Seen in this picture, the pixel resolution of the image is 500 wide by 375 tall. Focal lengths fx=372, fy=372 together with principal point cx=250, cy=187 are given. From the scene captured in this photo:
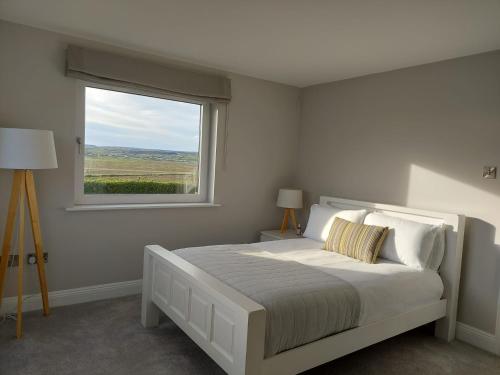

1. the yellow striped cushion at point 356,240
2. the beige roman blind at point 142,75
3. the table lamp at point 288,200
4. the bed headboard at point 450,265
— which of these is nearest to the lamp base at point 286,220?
the table lamp at point 288,200

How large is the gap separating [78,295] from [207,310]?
1.65m

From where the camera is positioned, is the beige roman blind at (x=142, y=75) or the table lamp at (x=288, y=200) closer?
the beige roman blind at (x=142, y=75)

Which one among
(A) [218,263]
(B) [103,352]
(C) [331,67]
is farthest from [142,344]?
(C) [331,67]

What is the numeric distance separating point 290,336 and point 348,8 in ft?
6.31

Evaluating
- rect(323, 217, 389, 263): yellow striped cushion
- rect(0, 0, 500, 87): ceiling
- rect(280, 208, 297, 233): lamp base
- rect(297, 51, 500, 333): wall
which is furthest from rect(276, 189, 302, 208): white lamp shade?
rect(0, 0, 500, 87): ceiling

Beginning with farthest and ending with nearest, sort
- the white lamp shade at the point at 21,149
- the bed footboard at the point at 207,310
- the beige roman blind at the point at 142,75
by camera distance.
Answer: the beige roman blind at the point at 142,75 → the white lamp shade at the point at 21,149 → the bed footboard at the point at 207,310

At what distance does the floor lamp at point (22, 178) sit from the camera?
254cm

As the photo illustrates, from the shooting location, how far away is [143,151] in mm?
3646

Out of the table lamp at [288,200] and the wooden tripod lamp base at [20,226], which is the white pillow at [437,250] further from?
the wooden tripod lamp base at [20,226]

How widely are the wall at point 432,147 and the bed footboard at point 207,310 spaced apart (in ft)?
6.69

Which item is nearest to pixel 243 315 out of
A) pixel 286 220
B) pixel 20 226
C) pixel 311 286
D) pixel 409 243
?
pixel 311 286

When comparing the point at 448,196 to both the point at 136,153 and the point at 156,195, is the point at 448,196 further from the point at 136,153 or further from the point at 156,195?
the point at 136,153

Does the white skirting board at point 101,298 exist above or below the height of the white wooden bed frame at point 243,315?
below

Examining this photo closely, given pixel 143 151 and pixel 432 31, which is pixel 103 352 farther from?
pixel 432 31
